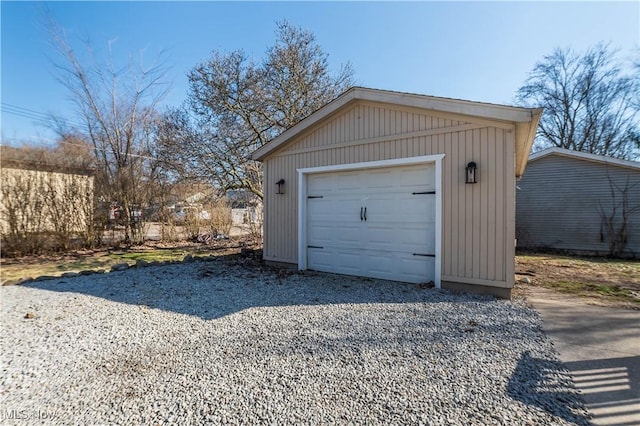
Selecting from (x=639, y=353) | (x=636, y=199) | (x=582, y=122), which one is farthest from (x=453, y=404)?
(x=582, y=122)

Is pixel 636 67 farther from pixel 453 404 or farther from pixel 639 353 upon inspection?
pixel 453 404

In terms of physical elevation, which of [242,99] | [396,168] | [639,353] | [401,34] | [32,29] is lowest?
[639,353]

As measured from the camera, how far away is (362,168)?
5461mm

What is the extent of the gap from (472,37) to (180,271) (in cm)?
843

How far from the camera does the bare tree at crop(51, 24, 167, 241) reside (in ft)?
32.3

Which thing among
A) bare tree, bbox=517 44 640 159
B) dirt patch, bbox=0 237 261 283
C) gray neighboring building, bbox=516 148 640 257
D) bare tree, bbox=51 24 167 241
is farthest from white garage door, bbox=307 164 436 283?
bare tree, bbox=517 44 640 159

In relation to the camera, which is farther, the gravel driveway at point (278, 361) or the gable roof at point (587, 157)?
the gable roof at point (587, 157)

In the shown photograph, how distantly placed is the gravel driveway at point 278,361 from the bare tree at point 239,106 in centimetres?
704

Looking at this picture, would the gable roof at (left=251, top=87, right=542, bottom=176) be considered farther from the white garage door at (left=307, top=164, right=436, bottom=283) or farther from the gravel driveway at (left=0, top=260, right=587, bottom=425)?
the gravel driveway at (left=0, top=260, right=587, bottom=425)

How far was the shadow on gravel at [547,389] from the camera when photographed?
70.9 inches

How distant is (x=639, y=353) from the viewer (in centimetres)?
Answer: 258

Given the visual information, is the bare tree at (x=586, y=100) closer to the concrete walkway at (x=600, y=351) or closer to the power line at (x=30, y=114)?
the concrete walkway at (x=600, y=351)

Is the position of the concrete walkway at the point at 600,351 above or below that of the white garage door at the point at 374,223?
below

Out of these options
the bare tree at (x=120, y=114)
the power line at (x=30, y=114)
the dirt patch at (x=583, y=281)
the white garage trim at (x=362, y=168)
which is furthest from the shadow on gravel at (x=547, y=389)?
the power line at (x=30, y=114)
